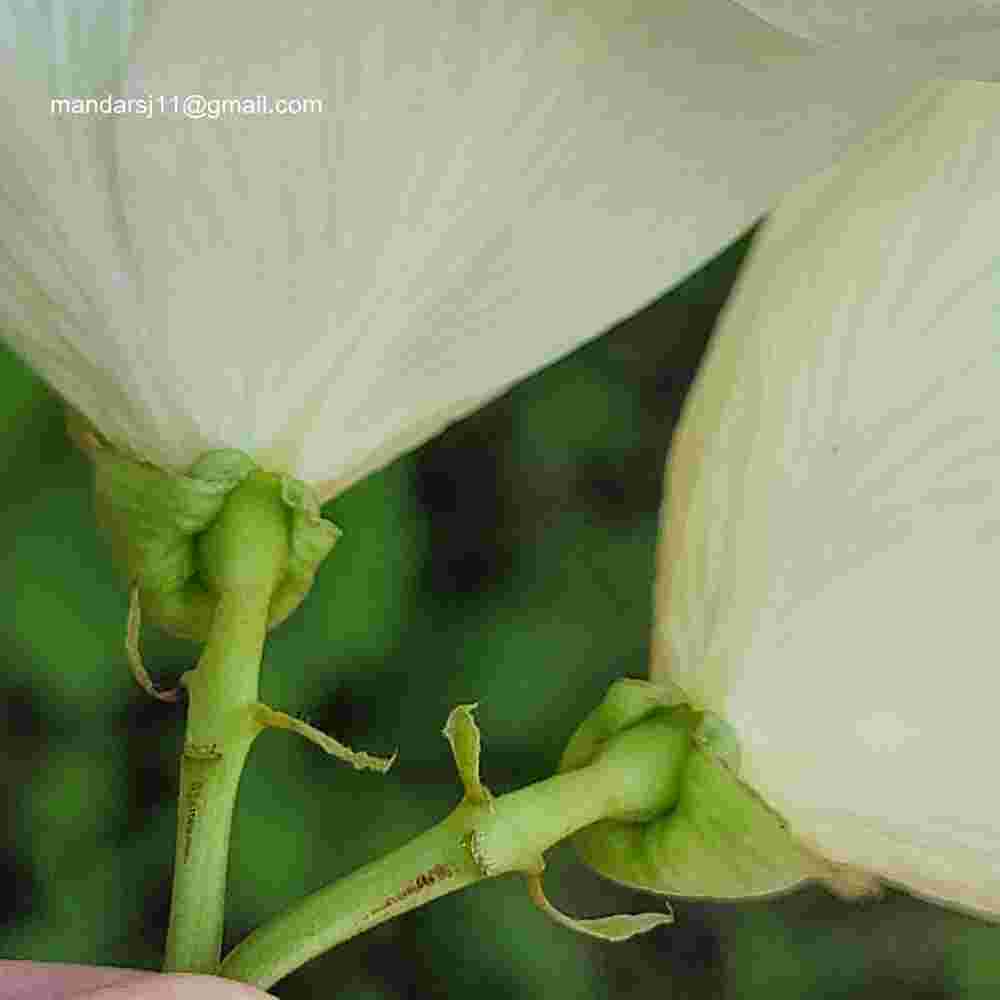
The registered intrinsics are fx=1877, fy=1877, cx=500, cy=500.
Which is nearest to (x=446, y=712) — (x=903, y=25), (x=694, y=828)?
(x=694, y=828)

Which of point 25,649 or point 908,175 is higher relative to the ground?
point 908,175

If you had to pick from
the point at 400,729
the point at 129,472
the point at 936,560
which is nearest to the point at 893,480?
the point at 936,560

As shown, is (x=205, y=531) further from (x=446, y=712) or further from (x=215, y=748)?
(x=446, y=712)

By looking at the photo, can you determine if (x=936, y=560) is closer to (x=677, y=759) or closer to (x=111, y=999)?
(x=677, y=759)

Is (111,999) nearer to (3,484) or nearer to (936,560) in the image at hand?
(936,560)

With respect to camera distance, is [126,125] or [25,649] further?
[25,649]

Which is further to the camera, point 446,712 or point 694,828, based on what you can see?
point 446,712

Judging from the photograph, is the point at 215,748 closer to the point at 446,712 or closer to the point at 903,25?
the point at 903,25

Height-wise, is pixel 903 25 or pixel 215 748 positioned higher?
pixel 903 25
